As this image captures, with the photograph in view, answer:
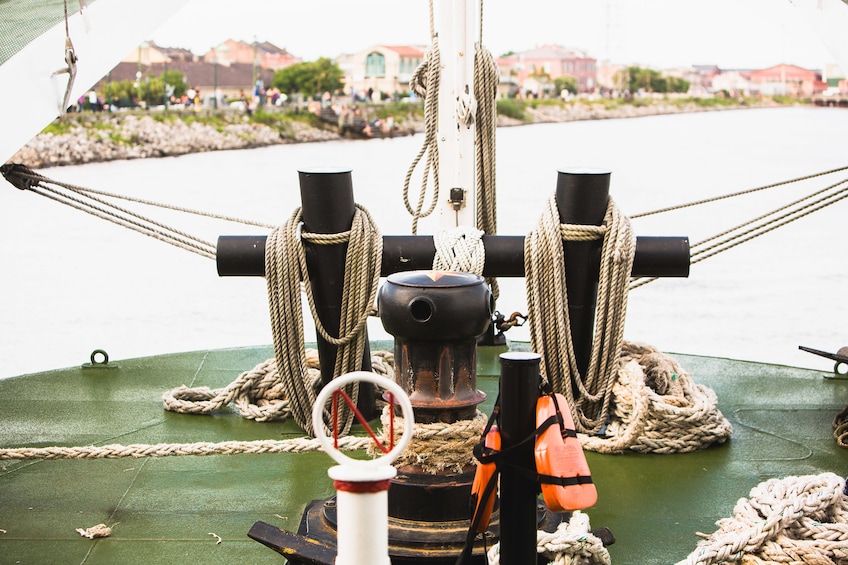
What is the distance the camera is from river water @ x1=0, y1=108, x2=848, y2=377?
9930 millimetres

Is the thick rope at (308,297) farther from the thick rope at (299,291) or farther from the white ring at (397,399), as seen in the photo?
the white ring at (397,399)

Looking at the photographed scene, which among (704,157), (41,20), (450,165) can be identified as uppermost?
(41,20)

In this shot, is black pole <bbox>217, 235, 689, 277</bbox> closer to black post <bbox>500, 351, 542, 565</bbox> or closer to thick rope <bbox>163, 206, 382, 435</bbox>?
A: thick rope <bbox>163, 206, 382, 435</bbox>

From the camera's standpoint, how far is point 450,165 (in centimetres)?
498

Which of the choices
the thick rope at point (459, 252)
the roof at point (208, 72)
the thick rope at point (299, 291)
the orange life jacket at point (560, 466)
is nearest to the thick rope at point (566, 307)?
the thick rope at point (459, 252)

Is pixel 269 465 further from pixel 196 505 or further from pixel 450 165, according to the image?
pixel 450 165

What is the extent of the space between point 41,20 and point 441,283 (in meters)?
2.71

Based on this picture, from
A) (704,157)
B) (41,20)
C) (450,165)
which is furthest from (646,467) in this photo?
(704,157)

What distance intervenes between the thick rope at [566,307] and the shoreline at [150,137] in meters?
25.3

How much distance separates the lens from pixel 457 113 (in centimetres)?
488

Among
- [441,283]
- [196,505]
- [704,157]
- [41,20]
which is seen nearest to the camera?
[441,283]

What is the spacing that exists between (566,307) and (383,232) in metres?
11.1

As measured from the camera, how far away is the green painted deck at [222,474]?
10.6 feet

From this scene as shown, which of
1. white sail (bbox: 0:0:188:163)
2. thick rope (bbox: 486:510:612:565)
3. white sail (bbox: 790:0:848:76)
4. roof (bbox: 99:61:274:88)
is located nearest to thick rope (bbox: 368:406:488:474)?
thick rope (bbox: 486:510:612:565)
